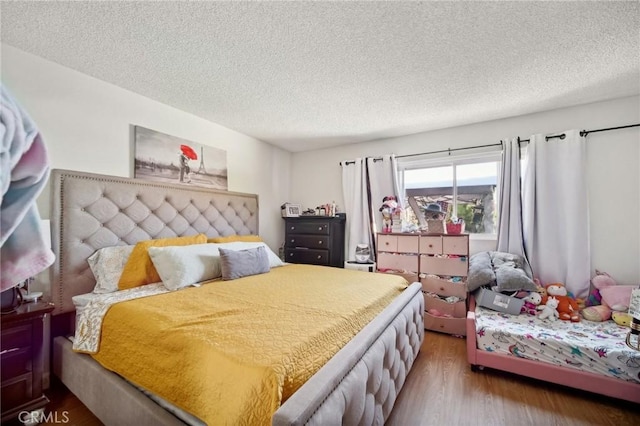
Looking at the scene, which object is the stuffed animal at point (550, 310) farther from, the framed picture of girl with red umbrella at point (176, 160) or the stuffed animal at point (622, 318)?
the framed picture of girl with red umbrella at point (176, 160)

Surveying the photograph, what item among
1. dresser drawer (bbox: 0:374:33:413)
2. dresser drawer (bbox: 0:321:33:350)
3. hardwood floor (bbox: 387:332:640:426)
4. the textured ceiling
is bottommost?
hardwood floor (bbox: 387:332:640:426)

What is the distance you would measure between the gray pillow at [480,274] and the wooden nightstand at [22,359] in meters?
3.36

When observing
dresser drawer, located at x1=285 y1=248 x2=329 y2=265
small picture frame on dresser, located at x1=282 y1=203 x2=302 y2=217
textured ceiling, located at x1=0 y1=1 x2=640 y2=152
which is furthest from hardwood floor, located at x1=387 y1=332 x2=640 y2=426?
small picture frame on dresser, located at x1=282 y1=203 x2=302 y2=217

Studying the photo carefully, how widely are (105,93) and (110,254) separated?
1.33 meters

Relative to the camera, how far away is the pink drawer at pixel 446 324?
2770mm

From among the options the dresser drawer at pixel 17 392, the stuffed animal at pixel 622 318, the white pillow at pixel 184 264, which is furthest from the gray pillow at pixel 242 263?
the stuffed animal at pixel 622 318

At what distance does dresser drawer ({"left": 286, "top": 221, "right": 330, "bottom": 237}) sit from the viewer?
3680 millimetres

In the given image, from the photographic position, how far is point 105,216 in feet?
7.11

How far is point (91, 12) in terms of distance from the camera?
4.94 ft

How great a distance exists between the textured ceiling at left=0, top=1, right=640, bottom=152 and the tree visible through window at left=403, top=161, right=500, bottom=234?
0.79 meters

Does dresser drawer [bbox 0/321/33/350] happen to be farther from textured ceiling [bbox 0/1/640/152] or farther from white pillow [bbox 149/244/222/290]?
textured ceiling [bbox 0/1/640/152]

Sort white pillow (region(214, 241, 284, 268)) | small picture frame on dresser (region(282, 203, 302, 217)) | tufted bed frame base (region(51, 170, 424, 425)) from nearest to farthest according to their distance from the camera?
tufted bed frame base (region(51, 170, 424, 425)), white pillow (region(214, 241, 284, 268)), small picture frame on dresser (region(282, 203, 302, 217))

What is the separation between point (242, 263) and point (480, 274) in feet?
7.51

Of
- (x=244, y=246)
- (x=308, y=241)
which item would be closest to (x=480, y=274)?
(x=308, y=241)
